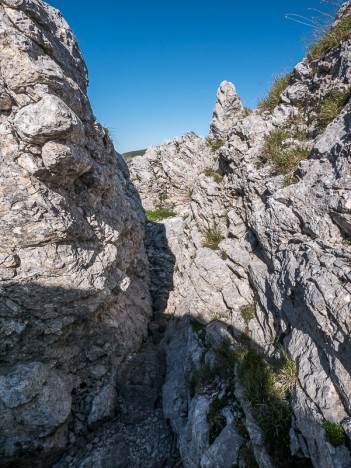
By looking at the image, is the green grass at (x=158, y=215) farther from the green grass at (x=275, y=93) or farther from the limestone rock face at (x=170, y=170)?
the green grass at (x=275, y=93)

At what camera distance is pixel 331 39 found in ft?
34.5

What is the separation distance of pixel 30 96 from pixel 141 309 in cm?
1046

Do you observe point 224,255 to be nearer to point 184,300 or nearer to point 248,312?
point 248,312

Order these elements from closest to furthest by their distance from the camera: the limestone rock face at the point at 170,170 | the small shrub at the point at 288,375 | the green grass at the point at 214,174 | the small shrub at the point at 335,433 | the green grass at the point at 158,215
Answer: the small shrub at the point at 335,433, the small shrub at the point at 288,375, the green grass at the point at 214,174, the green grass at the point at 158,215, the limestone rock face at the point at 170,170

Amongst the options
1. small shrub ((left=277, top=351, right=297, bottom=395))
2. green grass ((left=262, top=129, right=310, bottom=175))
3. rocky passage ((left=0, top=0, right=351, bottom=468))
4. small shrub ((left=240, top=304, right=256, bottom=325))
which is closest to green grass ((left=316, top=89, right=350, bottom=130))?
rocky passage ((left=0, top=0, right=351, bottom=468))

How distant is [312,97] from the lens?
10.9m

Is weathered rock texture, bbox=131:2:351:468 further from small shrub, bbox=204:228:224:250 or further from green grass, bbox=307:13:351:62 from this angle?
green grass, bbox=307:13:351:62

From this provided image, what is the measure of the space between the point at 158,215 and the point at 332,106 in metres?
14.1

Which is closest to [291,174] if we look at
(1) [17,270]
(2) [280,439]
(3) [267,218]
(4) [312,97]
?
(3) [267,218]

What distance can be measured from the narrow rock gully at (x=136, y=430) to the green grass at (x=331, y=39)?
14.9m

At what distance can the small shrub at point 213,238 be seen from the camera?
1327 cm

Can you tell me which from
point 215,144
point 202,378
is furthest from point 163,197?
point 202,378

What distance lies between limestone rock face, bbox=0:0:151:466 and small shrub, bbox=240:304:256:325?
5.41 m

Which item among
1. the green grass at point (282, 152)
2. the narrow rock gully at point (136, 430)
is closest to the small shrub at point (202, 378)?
the narrow rock gully at point (136, 430)
